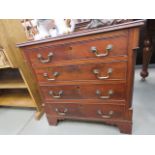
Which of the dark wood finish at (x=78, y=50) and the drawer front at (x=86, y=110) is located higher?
the dark wood finish at (x=78, y=50)

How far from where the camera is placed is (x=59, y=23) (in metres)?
0.89

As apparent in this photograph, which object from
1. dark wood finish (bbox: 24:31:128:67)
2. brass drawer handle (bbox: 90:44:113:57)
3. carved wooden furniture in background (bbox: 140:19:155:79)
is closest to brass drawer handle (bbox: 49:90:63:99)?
dark wood finish (bbox: 24:31:128:67)

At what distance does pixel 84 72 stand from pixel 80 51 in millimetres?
136

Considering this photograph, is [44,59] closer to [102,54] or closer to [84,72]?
[84,72]

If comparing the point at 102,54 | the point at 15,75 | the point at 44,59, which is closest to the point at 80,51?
the point at 102,54

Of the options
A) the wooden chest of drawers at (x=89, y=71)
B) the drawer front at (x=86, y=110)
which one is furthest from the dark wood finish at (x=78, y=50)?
the drawer front at (x=86, y=110)

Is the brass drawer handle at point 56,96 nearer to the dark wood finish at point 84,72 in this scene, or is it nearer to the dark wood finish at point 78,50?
the dark wood finish at point 84,72

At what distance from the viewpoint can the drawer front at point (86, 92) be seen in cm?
82

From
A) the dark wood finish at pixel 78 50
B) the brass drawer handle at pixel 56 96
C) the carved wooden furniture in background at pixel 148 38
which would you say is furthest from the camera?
the carved wooden furniture in background at pixel 148 38

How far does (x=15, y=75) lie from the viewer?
144 centimetres

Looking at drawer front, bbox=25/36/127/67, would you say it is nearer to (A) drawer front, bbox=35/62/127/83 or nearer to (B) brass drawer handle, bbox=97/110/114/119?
(A) drawer front, bbox=35/62/127/83

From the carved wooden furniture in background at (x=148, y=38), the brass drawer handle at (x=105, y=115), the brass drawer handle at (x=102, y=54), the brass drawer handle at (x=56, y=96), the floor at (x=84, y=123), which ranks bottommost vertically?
the floor at (x=84, y=123)
